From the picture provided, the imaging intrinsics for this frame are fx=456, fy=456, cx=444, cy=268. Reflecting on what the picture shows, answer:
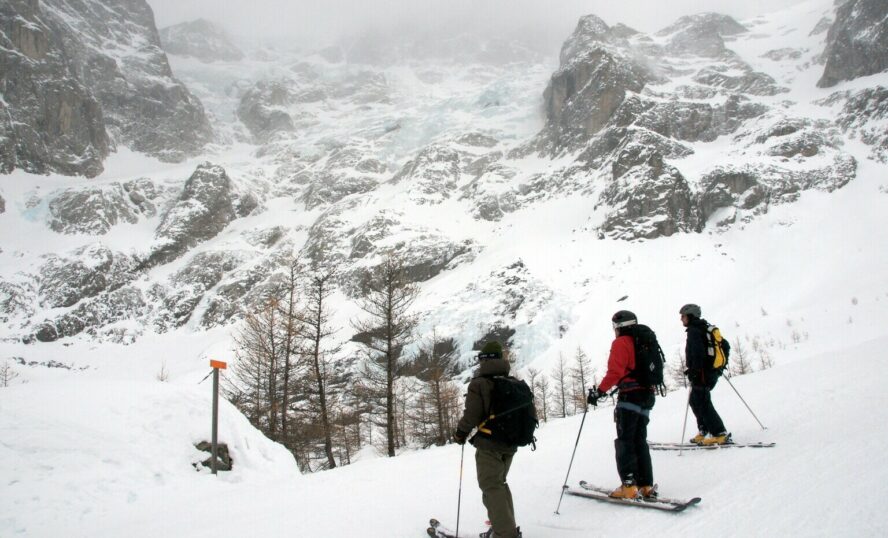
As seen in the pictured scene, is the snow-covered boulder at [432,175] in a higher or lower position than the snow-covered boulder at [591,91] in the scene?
lower

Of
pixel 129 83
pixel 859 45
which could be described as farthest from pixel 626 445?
pixel 129 83

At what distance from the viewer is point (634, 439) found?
15.3ft

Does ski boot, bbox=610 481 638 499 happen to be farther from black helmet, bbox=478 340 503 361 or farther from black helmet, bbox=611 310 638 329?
black helmet, bbox=478 340 503 361

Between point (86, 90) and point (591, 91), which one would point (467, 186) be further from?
point (86, 90)

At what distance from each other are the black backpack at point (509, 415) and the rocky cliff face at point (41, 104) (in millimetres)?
119423

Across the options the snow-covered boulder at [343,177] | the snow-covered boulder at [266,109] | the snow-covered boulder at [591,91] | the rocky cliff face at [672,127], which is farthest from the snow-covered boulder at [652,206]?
the snow-covered boulder at [266,109]

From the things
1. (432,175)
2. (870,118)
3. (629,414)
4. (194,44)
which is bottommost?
(629,414)

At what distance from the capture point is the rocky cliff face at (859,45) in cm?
7106

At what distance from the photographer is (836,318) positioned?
2759cm

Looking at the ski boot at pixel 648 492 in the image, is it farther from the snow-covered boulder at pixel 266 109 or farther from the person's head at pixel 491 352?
the snow-covered boulder at pixel 266 109

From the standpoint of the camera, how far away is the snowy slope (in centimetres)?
388

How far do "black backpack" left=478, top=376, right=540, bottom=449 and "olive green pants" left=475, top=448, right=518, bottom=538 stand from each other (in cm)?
15

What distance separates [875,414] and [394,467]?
744 centimetres

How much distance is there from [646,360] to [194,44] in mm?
236229
